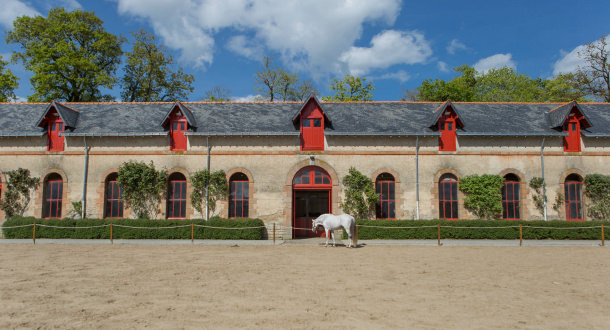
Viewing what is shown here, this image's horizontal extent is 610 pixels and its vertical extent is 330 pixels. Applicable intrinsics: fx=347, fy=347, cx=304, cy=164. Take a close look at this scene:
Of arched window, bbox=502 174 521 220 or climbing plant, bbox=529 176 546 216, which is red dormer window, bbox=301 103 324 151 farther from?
climbing plant, bbox=529 176 546 216

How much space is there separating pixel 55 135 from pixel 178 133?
22.8ft

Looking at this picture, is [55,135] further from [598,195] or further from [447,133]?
[598,195]

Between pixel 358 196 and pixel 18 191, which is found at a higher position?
pixel 18 191

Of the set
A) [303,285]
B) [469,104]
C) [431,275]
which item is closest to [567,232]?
[469,104]

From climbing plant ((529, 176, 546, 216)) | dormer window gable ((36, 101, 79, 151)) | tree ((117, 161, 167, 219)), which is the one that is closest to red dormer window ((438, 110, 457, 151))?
climbing plant ((529, 176, 546, 216))

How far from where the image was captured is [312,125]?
1922 cm

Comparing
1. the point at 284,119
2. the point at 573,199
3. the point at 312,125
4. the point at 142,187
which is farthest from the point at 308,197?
the point at 573,199

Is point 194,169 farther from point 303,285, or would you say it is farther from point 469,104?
point 469,104

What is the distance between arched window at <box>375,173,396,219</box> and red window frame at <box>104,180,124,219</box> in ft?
46.0

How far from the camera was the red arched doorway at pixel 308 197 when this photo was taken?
1883 cm

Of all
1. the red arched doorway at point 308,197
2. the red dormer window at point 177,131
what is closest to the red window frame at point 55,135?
the red dormer window at point 177,131

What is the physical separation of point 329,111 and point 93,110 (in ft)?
47.1

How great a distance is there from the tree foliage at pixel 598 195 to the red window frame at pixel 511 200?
12.1 ft

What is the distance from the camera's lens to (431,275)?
945cm
